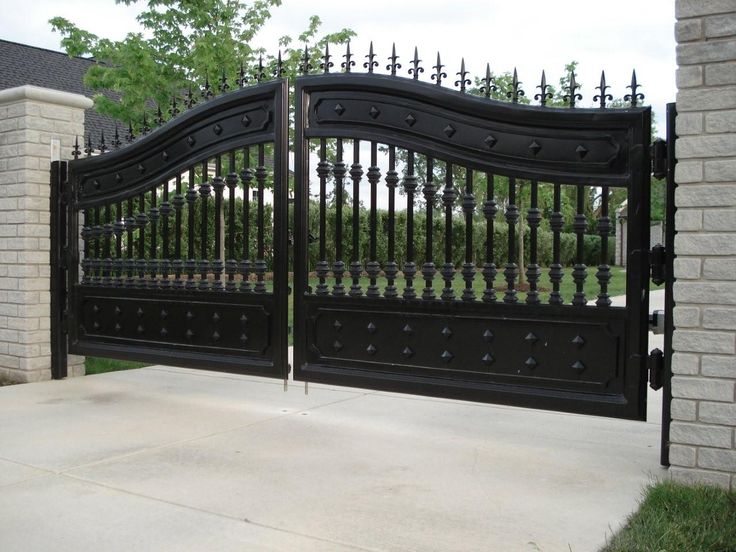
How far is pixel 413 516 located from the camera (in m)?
3.11

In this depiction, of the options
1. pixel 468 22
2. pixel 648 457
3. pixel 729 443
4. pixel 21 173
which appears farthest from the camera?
pixel 468 22

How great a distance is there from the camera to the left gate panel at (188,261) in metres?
4.95

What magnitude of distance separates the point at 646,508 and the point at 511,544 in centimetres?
72

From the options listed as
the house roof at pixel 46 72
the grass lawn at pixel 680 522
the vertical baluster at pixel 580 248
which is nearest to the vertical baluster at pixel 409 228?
the vertical baluster at pixel 580 248

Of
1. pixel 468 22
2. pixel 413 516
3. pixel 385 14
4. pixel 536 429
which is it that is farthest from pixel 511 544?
pixel 468 22

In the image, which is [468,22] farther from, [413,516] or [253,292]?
[413,516]

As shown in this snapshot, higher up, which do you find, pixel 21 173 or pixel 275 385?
pixel 21 173

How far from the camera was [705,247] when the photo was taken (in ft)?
11.2

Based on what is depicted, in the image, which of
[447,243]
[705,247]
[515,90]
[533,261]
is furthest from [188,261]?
[705,247]

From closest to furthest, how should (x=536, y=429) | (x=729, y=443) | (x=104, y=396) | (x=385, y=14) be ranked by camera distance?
(x=729, y=443), (x=536, y=429), (x=104, y=396), (x=385, y=14)

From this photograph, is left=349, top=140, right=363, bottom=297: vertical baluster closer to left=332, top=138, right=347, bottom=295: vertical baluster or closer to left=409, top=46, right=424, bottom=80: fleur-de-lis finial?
left=332, top=138, right=347, bottom=295: vertical baluster

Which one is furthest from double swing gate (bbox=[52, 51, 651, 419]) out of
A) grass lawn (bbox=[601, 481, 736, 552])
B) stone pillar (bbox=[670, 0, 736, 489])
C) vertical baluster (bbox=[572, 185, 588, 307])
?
grass lawn (bbox=[601, 481, 736, 552])

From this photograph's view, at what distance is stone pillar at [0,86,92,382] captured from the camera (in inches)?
242

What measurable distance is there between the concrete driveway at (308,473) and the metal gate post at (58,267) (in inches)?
25.1
